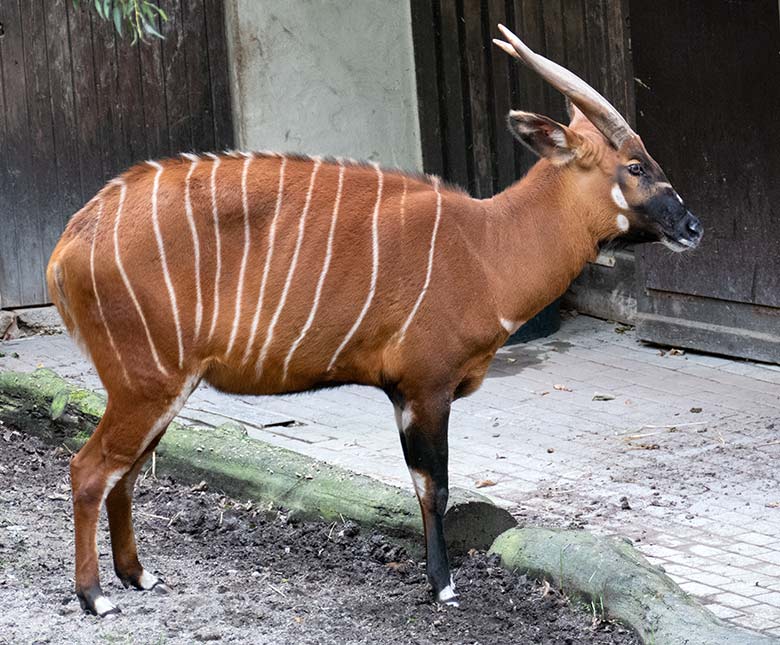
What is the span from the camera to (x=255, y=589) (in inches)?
199

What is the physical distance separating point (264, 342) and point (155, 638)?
1036 mm

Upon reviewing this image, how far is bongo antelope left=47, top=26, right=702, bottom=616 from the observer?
4.76m

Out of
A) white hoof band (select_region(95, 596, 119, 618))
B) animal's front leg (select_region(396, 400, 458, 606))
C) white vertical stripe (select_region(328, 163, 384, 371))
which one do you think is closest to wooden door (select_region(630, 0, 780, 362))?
white vertical stripe (select_region(328, 163, 384, 371))

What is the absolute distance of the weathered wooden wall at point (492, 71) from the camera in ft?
31.3

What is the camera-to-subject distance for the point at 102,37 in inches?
390

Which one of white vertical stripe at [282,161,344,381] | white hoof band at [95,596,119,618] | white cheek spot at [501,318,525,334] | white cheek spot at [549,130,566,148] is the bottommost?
white hoof band at [95,596,119,618]

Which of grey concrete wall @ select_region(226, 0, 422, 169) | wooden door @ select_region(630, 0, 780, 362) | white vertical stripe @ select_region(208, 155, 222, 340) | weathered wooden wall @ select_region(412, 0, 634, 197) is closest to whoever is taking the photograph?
white vertical stripe @ select_region(208, 155, 222, 340)

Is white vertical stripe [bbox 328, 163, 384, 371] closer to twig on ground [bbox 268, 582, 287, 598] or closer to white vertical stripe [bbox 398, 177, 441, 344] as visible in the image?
white vertical stripe [bbox 398, 177, 441, 344]

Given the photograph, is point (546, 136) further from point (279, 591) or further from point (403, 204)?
point (279, 591)

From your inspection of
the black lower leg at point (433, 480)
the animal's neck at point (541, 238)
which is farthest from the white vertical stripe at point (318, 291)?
the animal's neck at point (541, 238)

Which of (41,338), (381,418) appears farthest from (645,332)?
(41,338)

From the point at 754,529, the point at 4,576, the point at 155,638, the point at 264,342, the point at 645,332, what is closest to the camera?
the point at 155,638

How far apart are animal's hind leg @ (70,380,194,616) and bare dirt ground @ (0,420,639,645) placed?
0.13 meters

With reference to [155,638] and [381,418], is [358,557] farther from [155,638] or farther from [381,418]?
[381,418]
